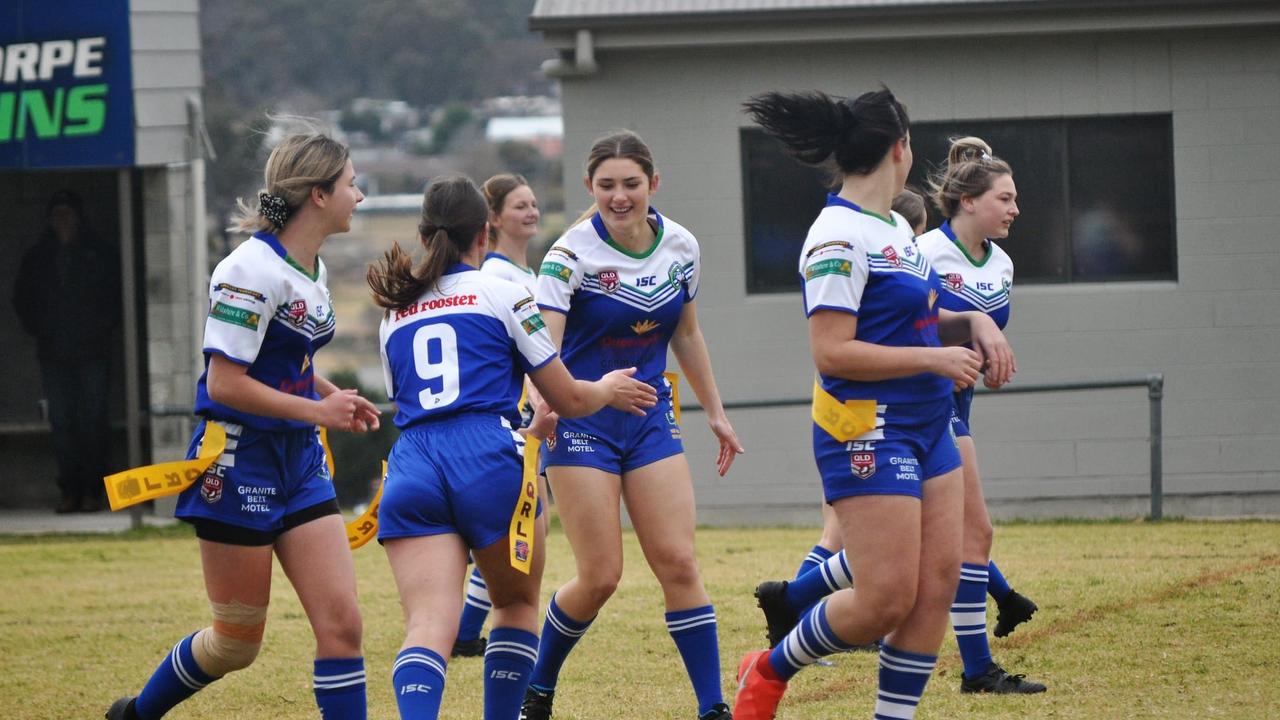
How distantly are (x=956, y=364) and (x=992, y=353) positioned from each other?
0.35 metres

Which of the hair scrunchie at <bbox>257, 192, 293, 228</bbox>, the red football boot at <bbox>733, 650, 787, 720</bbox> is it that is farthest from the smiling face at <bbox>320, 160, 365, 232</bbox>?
the red football boot at <bbox>733, 650, 787, 720</bbox>

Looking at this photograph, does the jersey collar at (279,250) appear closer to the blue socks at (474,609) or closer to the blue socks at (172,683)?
the blue socks at (172,683)

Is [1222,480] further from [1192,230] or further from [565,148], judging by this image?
[565,148]

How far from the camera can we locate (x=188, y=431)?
1279cm

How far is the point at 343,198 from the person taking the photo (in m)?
4.86

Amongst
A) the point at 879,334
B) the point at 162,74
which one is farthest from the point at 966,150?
the point at 162,74

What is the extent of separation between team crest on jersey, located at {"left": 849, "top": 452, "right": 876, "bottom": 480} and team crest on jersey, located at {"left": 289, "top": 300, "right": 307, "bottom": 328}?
1.73 metres

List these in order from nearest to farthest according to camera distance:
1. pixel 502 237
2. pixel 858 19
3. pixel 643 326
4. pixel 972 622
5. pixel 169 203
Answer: pixel 643 326, pixel 972 622, pixel 502 237, pixel 858 19, pixel 169 203

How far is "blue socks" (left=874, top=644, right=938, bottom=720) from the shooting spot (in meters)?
4.70

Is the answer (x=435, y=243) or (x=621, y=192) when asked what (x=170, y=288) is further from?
(x=435, y=243)

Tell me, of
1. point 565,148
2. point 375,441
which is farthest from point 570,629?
point 375,441

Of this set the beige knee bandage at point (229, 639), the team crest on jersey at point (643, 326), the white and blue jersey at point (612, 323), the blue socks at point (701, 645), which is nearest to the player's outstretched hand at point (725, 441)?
the white and blue jersey at point (612, 323)

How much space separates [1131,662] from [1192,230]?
699 cm

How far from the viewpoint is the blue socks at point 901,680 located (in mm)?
4699
